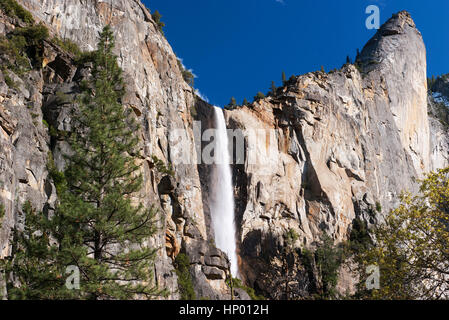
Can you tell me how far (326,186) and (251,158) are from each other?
9.63 m

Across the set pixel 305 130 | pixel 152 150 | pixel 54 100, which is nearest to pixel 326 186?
pixel 305 130

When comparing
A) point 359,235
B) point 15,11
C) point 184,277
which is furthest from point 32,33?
point 359,235

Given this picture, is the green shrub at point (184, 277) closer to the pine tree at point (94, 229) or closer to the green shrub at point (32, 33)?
the pine tree at point (94, 229)

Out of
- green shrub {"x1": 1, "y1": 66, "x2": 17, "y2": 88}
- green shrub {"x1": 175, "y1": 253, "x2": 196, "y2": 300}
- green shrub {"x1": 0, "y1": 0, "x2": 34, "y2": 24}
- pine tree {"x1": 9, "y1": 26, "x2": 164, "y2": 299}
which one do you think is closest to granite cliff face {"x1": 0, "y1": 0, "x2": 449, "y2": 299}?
green shrub {"x1": 1, "y1": 66, "x2": 17, "y2": 88}

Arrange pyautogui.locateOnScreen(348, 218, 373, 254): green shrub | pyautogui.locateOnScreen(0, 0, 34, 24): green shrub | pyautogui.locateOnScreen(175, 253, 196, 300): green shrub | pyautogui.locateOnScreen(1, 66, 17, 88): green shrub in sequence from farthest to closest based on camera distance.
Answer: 1. pyautogui.locateOnScreen(348, 218, 373, 254): green shrub
2. pyautogui.locateOnScreen(0, 0, 34, 24): green shrub
3. pyautogui.locateOnScreen(175, 253, 196, 300): green shrub
4. pyautogui.locateOnScreen(1, 66, 17, 88): green shrub

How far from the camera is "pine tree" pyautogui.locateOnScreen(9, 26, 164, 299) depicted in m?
15.2

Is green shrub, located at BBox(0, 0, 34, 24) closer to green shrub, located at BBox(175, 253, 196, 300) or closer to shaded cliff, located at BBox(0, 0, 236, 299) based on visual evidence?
shaded cliff, located at BBox(0, 0, 236, 299)

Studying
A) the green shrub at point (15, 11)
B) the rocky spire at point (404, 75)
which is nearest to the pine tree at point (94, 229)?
the green shrub at point (15, 11)

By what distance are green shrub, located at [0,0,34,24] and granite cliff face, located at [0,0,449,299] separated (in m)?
0.80

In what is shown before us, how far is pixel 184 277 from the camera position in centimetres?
3256

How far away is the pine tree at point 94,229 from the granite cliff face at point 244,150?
97.7 inches

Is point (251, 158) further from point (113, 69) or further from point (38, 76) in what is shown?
point (113, 69)

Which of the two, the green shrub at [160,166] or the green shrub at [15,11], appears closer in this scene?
the green shrub at [15,11]

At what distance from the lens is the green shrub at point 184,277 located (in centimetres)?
3091
